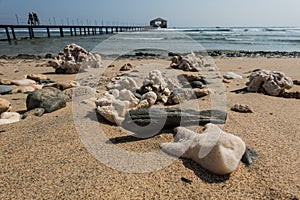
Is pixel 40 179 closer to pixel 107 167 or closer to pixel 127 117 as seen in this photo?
pixel 107 167

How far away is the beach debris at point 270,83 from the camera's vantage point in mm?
3350

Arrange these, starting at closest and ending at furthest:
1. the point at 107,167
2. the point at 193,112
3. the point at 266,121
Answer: the point at 107,167
the point at 193,112
the point at 266,121

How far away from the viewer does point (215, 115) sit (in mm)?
2273

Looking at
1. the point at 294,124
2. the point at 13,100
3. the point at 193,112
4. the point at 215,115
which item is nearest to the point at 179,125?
the point at 193,112

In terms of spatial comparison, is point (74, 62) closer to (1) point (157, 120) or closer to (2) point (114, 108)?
(2) point (114, 108)

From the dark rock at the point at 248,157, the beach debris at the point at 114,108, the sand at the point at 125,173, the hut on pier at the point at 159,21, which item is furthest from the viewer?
the hut on pier at the point at 159,21

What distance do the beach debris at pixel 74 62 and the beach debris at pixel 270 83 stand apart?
400 cm

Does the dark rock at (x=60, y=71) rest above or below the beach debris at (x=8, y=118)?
below

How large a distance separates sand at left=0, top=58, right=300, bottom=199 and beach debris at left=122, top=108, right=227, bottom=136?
104mm

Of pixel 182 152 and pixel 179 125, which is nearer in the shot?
pixel 182 152

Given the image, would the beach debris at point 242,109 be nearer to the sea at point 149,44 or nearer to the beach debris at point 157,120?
the beach debris at point 157,120

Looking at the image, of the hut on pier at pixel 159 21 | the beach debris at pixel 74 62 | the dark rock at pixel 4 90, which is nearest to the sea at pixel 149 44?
the beach debris at pixel 74 62

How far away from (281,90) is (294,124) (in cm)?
122

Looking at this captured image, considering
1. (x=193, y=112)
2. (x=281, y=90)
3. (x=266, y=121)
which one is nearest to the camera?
(x=193, y=112)
